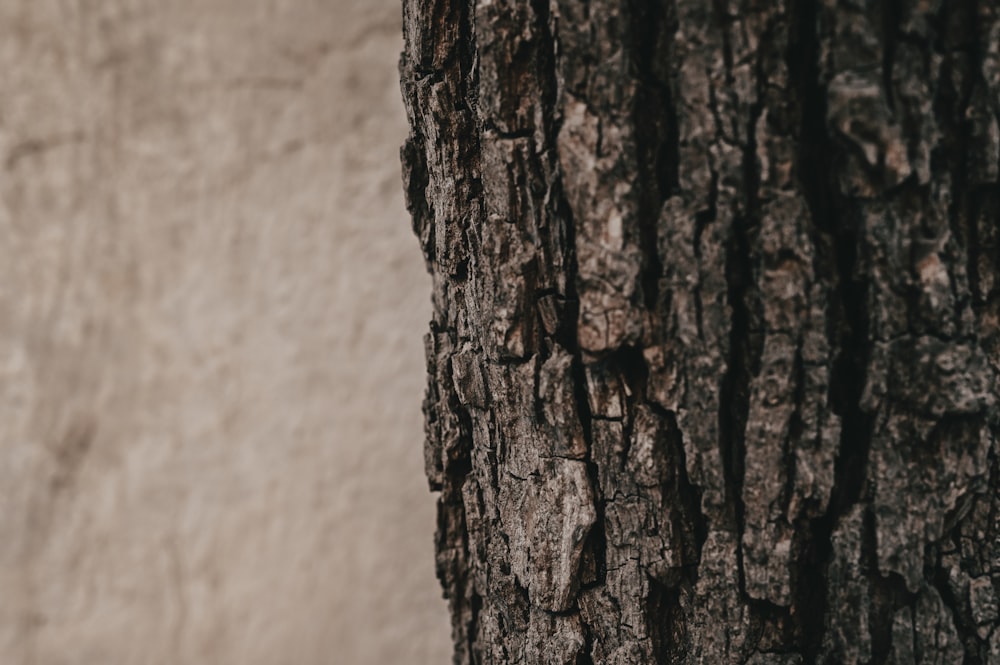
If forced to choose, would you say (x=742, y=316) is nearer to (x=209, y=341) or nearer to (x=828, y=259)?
(x=828, y=259)

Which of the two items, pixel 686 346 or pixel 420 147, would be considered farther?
pixel 420 147

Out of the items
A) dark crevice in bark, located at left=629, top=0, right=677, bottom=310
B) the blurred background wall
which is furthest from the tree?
the blurred background wall

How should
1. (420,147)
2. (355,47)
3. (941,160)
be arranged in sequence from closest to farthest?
(941,160), (420,147), (355,47)

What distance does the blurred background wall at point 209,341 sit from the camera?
949 mm

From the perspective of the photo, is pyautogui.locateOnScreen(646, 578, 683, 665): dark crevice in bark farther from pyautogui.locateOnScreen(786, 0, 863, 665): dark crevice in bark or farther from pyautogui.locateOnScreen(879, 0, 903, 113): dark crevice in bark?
pyautogui.locateOnScreen(879, 0, 903, 113): dark crevice in bark

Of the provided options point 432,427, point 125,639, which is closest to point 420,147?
point 432,427

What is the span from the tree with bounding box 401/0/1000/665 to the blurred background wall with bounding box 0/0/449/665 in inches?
22.6

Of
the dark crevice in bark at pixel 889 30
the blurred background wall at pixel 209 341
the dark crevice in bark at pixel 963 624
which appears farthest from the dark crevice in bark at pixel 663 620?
the blurred background wall at pixel 209 341

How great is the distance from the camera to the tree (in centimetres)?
34

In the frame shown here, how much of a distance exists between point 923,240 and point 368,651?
91cm

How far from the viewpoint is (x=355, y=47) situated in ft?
3.07

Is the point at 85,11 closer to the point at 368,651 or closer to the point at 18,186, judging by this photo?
the point at 18,186

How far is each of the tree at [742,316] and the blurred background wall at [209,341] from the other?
1.88ft

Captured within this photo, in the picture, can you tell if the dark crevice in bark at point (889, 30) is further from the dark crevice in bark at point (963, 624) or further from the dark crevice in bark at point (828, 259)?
the dark crevice in bark at point (963, 624)
